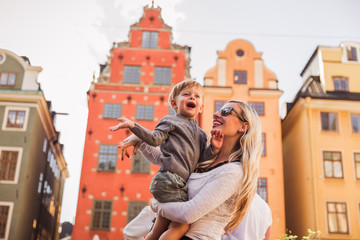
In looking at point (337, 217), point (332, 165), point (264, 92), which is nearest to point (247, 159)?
point (337, 217)

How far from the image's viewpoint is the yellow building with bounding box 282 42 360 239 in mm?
22572

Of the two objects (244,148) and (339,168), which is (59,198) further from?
(244,148)

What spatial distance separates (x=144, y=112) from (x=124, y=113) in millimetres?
1269

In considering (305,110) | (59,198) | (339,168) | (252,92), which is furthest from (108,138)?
(59,198)

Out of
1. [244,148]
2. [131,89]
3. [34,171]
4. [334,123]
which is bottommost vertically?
[244,148]

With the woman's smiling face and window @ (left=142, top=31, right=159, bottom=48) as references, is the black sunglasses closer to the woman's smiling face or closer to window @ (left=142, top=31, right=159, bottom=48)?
the woman's smiling face

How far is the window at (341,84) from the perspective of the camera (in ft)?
85.2

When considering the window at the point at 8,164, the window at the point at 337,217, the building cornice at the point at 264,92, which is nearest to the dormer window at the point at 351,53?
the building cornice at the point at 264,92

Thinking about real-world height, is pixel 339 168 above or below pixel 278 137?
below

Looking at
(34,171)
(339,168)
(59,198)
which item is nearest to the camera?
(339,168)

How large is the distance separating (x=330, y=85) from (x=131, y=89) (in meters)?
13.2

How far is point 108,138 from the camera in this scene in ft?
80.0

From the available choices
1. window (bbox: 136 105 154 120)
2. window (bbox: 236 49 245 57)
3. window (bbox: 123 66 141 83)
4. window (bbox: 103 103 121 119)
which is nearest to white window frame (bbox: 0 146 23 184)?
window (bbox: 103 103 121 119)

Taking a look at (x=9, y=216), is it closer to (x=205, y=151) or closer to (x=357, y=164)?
A: (x=357, y=164)
